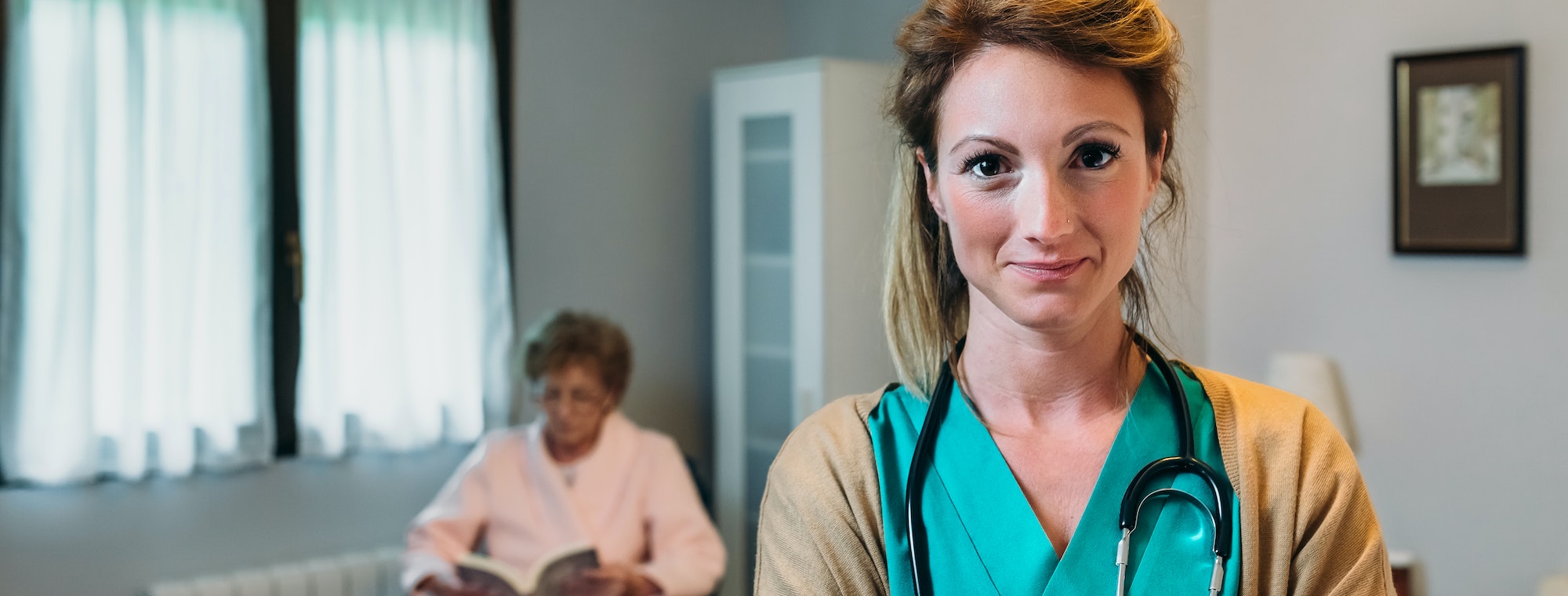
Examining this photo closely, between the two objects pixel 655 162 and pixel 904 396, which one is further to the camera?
pixel 655 162

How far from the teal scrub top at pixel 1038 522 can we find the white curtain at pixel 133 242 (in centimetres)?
248

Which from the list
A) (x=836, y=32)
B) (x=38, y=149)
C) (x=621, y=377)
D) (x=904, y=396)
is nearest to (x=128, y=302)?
(x=38, y=149)

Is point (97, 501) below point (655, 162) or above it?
below

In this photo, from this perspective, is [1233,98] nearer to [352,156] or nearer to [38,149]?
[352,156]

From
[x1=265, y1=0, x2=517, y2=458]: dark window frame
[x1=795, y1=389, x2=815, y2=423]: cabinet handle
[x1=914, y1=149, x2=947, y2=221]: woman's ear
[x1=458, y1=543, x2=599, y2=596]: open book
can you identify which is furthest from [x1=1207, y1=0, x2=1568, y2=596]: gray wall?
[x1=265, y1=0, x2=517, y2=458]: dark window frame

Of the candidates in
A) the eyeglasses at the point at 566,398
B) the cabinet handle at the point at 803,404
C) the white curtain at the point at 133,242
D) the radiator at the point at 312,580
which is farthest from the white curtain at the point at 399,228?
the cabinet handle at the point at 803,404

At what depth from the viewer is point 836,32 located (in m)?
3.85

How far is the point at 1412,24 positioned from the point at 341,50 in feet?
8.39

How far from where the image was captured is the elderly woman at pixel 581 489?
9.54 feet

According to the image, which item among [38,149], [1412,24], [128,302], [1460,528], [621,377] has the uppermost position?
[1412,24]

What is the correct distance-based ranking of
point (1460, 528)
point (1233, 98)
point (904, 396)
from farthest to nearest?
point (1233, 98)
point (1460, 528)
point (904, 396)

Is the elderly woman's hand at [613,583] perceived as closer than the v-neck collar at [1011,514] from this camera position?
No

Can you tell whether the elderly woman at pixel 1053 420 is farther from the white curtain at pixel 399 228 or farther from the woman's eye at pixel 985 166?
the white curtain at pixel 399 228

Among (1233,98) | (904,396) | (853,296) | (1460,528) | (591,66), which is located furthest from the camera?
(591,66)
